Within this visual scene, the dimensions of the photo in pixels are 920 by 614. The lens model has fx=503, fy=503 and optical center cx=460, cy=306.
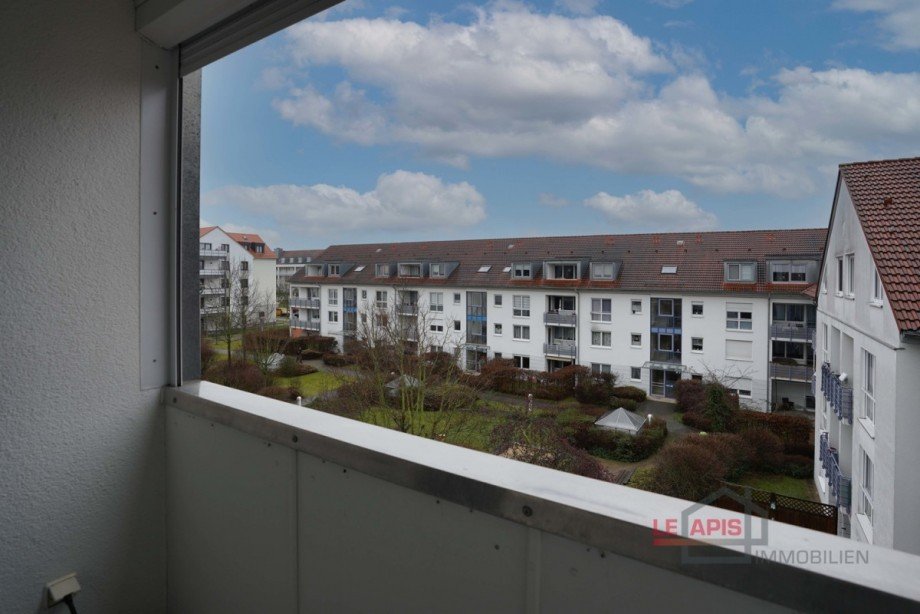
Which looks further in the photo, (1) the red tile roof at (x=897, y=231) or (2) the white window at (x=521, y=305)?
(2) the white window at (x=521, y=305)

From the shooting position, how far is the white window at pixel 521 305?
22.9ft

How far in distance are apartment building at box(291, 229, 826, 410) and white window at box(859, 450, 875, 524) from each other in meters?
0.54

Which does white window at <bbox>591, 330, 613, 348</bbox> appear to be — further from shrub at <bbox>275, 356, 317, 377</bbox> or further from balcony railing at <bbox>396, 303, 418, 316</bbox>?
shrub at <bbox>275, 356, 317, 377</bbox>

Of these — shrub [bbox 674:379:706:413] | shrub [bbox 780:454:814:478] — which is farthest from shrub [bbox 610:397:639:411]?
shrub [bbox 780:454:814:478]

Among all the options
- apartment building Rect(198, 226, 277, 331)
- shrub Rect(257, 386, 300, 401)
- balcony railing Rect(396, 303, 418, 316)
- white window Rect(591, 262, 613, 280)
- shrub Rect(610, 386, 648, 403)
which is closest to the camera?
shrub Rect(257, 386, 300, 401)

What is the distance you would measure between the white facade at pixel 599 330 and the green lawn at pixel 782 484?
1.52ft

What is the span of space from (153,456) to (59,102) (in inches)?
27.5

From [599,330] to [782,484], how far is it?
299 centimetres

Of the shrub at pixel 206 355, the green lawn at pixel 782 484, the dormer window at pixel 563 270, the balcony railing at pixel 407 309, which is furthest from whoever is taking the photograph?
the balcony railing at pixel 407 309

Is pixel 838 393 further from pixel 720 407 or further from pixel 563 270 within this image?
pixel 563 270

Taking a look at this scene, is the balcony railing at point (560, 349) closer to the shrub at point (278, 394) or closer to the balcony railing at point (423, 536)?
the shrub at point (278, 394)

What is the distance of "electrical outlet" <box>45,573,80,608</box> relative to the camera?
91 centimetres

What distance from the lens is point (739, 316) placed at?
350 centimetres

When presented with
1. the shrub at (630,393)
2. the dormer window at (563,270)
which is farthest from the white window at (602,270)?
the shrub at (630,393)
